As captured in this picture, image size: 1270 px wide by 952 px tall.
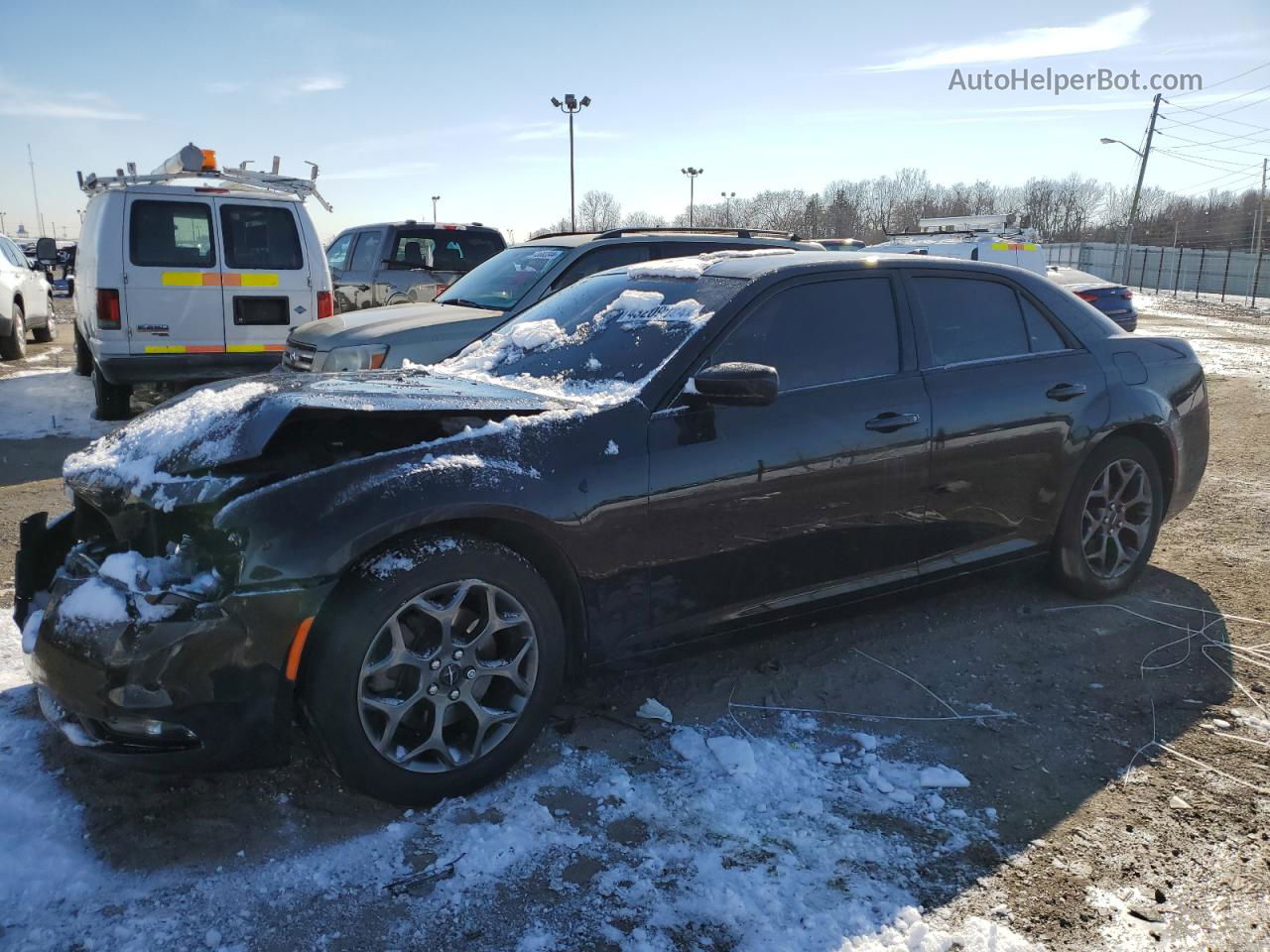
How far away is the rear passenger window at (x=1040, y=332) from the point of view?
4258mm

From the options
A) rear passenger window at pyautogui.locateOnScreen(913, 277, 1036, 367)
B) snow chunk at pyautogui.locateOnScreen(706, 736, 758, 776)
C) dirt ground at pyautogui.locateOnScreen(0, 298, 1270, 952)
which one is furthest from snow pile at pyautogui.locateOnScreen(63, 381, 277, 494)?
rear passenger window at pyautogui.locateOnScreen(913, 277, 1036, 367)

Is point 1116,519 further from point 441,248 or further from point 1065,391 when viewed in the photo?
point 441,248

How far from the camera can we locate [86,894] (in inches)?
93.7

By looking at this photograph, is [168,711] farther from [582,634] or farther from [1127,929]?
[1127,929]

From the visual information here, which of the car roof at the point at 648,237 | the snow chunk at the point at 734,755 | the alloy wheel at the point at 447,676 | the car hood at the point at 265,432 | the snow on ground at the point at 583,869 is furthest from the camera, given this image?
the car roof at the point at 648,237

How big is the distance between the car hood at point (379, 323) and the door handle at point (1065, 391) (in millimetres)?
4059

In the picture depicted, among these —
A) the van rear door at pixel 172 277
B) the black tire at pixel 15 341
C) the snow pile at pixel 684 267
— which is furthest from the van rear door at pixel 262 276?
the black tire at pixel 15 341

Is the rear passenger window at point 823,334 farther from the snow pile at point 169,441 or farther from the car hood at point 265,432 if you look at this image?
the snow pile at point 169,441

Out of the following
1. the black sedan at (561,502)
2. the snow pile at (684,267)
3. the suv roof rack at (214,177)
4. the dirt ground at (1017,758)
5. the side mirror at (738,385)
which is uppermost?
the suv roof rack at (214,177)

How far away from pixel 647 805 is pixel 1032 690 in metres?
1.73

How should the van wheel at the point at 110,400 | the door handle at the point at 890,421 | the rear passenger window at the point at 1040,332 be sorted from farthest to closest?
the van wheel at the point at 110,400, the rear passenger window at the point at 1040,332, the door handle at the point at 890,421

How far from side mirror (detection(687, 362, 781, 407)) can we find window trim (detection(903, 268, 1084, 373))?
99 cm

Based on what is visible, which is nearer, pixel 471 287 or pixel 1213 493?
pixel 1213 493

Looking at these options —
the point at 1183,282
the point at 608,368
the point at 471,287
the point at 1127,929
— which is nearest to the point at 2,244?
the point at 471,287
